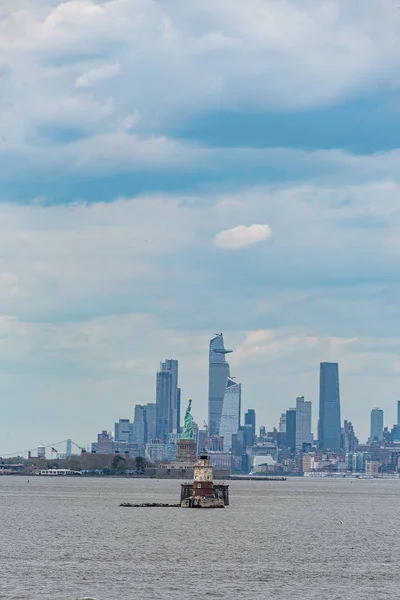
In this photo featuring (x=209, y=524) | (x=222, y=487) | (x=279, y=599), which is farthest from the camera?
(x=222, y=487)

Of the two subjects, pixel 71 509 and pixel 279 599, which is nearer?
pixel 279 599

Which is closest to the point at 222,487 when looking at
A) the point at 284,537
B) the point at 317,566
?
the point at 284,537

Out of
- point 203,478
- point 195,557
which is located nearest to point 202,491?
point 203,478

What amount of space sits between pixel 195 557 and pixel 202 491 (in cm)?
6364

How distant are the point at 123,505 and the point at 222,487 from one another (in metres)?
21.6

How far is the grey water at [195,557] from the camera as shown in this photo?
250 ft

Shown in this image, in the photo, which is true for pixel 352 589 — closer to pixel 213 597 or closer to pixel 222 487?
pixel 213 597

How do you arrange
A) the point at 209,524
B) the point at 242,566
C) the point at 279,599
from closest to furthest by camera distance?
the point at 279,599 < the point at 242,566 < the point at 209,524

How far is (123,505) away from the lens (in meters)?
190

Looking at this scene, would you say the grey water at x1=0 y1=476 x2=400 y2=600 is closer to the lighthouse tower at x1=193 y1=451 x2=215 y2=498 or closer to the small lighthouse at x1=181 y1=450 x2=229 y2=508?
the lighthouse tower at x1=193 y1=451 x2=215 y2=498

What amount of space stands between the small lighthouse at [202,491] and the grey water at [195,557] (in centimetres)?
278

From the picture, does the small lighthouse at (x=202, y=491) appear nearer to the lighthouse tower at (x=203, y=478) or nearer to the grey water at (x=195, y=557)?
the lighthouse tower at (x=203, y=478)

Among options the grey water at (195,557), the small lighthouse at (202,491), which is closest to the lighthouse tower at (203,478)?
the small lighthouse at (202,491)

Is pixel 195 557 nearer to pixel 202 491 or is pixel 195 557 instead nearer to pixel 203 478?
pixel 203 478
